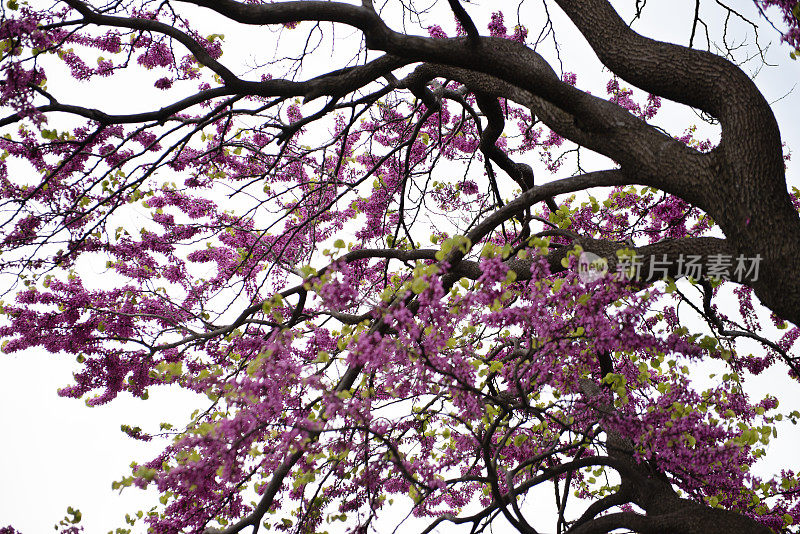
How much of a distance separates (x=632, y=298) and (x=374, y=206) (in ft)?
12.5

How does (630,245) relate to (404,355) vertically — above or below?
above

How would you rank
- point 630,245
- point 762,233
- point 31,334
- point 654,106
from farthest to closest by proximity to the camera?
point 654,106, point 31,334, point 630,245, point 762,233

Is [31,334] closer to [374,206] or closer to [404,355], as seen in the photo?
[374,206]

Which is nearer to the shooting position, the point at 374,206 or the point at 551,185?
the point at 551,185

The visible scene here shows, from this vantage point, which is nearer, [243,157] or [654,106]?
[243,157]

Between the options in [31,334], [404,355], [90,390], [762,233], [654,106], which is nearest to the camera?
[404,355]

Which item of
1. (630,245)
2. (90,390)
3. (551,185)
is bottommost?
(630,245)

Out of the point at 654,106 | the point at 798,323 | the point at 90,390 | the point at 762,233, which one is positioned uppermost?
the point at 654,106

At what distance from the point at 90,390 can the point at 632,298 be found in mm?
5307

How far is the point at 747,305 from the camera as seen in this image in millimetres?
6254

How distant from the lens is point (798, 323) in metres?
3.21

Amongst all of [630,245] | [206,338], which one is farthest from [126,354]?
[630,245]

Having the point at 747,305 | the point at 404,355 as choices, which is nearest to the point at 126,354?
the point at 404,355

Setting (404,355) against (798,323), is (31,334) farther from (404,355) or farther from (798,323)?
(798,323)
